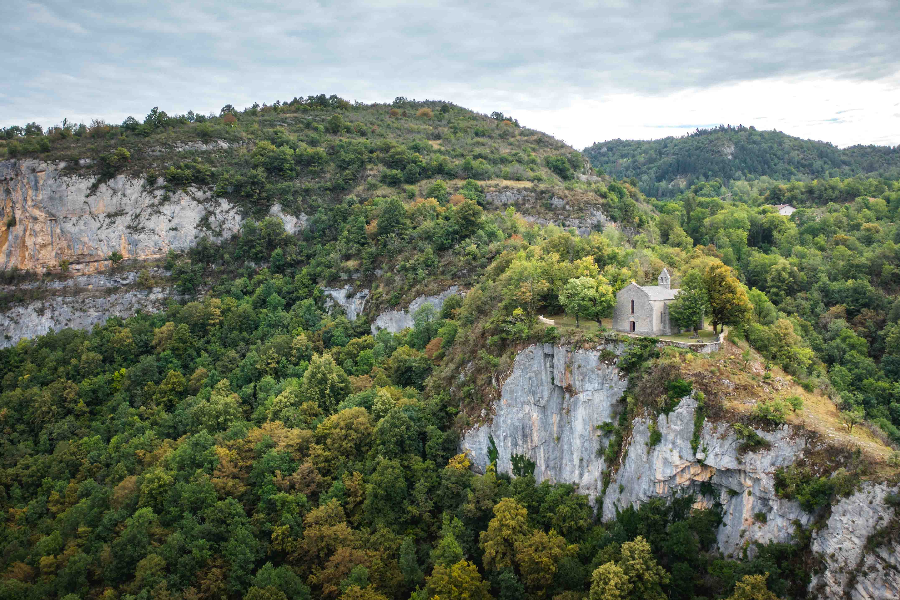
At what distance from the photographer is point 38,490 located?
169ft

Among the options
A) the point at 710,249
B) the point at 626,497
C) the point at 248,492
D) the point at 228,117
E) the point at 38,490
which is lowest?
the point at 38,490

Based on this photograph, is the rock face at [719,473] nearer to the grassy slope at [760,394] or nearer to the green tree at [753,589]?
the grassy slope at [760,394]

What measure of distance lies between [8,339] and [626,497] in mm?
81309

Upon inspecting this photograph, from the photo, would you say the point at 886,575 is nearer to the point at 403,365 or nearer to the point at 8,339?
the point at 403,365

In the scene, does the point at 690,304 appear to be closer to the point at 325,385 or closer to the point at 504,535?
the point at 504,535

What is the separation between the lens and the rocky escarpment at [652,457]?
78.1 ft

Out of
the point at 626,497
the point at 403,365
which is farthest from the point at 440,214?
the point at 626,497

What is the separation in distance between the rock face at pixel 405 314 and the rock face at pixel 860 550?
3849 cm

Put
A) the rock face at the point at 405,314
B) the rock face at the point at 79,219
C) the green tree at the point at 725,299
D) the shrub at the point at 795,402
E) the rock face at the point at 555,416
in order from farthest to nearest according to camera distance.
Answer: the rock face at the point at 79,219 → the rock face at the point at 405,314 → the green tree at the point at 725,299 → the rock face at the point at 555,416 → the shrub at the point at 795,402

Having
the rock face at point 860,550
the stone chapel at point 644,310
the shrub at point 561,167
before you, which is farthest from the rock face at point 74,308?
the rock face at point 860,550

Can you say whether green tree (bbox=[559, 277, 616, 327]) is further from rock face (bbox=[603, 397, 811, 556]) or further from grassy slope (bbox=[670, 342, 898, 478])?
rock face (bbox=[603, 397, 811, 556])

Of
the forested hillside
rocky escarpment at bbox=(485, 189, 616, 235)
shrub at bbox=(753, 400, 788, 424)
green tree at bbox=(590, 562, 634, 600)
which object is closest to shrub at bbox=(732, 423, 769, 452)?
shrub at bbox=(753, 400, 788, 424)

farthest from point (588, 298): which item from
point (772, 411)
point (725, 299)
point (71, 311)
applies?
point (71, 311)

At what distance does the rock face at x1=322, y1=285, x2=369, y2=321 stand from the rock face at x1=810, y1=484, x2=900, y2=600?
160 feet
